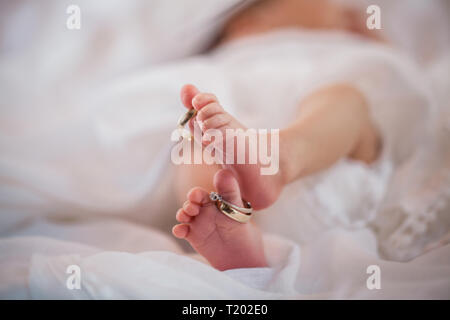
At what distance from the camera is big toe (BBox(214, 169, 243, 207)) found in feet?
1.28

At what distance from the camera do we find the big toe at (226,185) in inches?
15.3

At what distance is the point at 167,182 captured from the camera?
57 cm

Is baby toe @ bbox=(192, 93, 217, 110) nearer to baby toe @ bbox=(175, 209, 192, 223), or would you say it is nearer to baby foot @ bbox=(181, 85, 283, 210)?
baby foot @ bbox=(181, 85, 283, 210)

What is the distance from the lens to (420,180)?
0.62 metres

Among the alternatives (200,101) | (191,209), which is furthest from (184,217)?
(200,101)

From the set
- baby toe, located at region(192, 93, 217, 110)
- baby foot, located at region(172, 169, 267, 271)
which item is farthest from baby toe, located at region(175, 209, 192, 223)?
baby toe, located at region(192, 93, 217, 110)

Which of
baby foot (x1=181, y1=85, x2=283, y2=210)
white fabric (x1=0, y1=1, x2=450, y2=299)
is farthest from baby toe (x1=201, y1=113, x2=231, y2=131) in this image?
white fabric (x1=0, y1=1, x2=450, y2=299)

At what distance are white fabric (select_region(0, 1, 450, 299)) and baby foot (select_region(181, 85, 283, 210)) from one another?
7 cm

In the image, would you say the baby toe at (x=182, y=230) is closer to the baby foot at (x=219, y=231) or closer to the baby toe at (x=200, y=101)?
the baby foot at (x=219, y=231)

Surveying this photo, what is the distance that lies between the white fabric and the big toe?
8 centimetres

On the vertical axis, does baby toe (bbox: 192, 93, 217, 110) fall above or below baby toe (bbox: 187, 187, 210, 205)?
above

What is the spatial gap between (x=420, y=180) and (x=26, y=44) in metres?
0.90

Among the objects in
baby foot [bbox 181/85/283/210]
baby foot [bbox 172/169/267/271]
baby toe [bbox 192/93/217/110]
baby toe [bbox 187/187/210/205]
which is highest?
baby toe [bbox 192/93/217/110]

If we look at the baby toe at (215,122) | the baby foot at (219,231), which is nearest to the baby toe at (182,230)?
the baby foot at (219,231)
